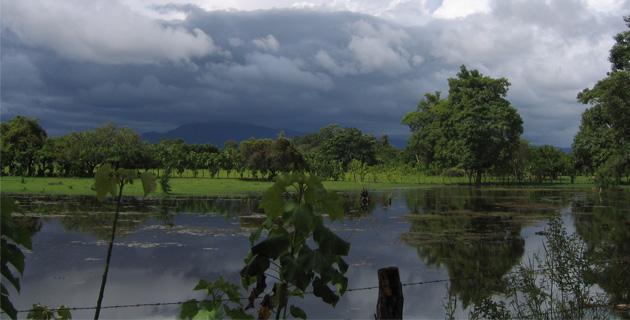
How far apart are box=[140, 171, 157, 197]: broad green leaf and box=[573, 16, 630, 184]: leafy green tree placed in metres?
22.1

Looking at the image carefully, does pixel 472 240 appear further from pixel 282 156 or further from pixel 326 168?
pixel 326 168

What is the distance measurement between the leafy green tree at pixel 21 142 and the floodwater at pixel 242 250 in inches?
1116

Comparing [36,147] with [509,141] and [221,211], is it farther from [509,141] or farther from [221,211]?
[509,141]

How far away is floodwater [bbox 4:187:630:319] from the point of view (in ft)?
31.3

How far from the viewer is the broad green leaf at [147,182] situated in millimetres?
2322

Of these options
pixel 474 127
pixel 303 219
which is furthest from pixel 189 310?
pixel 474 127

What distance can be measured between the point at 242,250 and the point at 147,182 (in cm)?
1279

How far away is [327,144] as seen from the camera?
85.8 meters

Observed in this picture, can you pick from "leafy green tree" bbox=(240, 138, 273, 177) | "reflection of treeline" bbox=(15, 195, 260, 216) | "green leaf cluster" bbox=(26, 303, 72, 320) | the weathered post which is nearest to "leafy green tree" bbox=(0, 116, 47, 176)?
"leafy green tree" bbox=(240, 138, 273, 177)

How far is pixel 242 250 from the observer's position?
48.8 feet

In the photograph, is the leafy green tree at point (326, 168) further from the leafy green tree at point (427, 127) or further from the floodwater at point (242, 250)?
the floodwater at point (242, 250)

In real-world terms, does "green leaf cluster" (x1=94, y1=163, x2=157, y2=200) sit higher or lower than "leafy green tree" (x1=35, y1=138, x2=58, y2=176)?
lower

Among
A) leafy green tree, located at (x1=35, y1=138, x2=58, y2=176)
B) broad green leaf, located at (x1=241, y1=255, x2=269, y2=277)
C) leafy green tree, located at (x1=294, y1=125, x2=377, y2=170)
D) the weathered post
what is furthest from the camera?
leafy green tree, located at (x1=294, y1=125, x2=377, y2=170)

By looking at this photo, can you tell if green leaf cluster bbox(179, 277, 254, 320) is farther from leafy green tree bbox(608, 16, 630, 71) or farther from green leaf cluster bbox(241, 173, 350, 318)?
leafy green tree bbox(608, 16, 630, 71)
